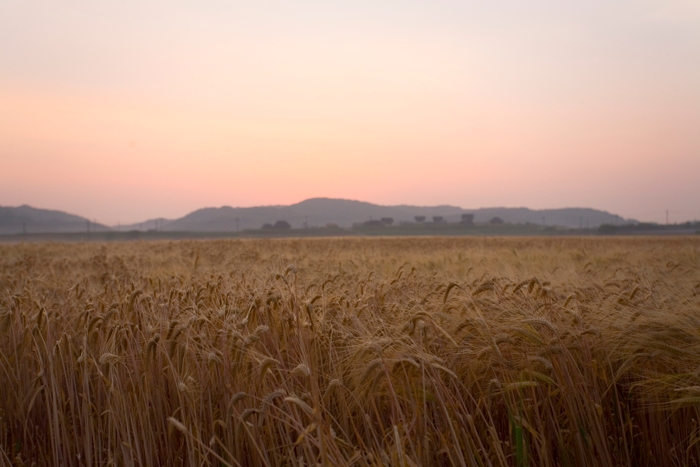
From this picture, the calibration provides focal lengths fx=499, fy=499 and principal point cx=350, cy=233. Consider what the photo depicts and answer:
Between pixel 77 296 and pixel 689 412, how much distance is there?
5077mm

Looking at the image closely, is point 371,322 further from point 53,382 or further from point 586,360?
point 53,382

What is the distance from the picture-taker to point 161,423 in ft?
9.87

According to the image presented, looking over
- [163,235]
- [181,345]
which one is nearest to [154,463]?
[181,345]

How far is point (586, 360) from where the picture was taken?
265cm

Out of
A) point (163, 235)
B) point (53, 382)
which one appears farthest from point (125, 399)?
point (163, 235)

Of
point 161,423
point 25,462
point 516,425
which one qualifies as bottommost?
point 25,462

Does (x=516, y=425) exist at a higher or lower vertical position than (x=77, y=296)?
lower

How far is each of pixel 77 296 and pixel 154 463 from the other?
277cm

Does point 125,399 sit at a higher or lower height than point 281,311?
lower

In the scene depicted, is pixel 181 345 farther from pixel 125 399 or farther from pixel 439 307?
pixel 439 307

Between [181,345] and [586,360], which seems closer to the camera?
[586,360]

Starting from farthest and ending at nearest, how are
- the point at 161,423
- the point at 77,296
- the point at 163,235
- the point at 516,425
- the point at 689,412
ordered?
the point at 163,235 < the point at 77,296 < the point at 161,423 < the point at 689,412 < the point at 516,425

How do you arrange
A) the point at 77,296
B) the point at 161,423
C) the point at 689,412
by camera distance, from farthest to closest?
the point at 77,296 → the point at 161,423 → the point at 689,412

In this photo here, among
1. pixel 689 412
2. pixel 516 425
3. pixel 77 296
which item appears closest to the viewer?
pixel 516 425
